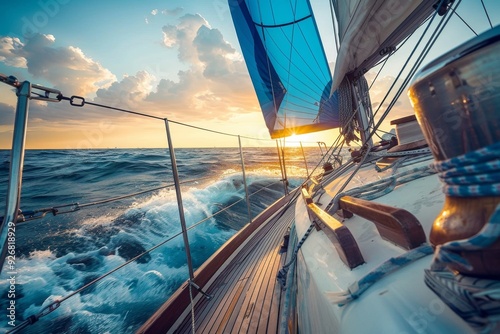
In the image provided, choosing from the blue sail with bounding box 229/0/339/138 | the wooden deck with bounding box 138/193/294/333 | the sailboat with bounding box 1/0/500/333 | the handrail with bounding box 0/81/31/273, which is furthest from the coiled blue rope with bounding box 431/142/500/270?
the blue sail with bounding box 229/0/339/138

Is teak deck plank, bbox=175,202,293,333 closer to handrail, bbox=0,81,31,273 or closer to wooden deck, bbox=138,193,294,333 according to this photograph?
wooden deck, bbox=138,193,294,333

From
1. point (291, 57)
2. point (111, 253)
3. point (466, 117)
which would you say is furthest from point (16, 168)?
point (291, 57)

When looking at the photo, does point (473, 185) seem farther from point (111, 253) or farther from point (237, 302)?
point (111, 253)

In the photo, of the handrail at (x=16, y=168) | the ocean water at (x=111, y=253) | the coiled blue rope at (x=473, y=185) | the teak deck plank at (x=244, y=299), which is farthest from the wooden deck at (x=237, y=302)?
the coiled blue rope at (x=473, y=185)

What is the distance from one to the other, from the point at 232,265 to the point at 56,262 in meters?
3.68

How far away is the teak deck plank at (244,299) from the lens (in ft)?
4.51

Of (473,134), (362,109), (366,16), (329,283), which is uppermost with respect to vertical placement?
(366,16)

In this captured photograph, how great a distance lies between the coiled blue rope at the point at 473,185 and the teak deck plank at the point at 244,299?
1.23 metres

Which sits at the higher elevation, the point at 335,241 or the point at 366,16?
the point at 366,16

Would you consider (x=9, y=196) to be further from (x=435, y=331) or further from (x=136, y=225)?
(x=136, y=225)

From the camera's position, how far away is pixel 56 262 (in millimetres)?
3875

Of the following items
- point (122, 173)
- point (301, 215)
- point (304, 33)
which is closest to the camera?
point (301, 215)

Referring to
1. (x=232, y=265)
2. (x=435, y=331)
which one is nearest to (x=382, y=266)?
(x=435, y=331)

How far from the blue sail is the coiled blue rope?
4.69 meters
